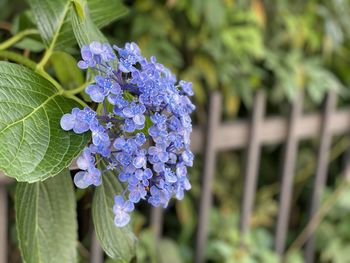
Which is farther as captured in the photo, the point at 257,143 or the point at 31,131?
the point at 257,143

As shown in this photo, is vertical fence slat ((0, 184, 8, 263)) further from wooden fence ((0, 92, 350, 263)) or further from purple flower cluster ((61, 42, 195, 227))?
purple flower cluster ((61, 42, 195, 227))

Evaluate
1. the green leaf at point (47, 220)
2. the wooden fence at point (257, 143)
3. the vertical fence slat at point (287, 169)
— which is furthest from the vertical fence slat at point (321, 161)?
the green leaf at point (47, 220)

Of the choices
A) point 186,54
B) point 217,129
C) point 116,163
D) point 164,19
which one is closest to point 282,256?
point 217,129

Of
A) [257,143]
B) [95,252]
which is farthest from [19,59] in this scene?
[257,143]

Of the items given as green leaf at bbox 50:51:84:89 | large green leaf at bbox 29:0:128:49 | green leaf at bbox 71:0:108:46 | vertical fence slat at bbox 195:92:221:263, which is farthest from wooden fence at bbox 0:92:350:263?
green leaf at bbox 71:0:108:46

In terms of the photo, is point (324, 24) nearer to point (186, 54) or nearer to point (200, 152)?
point (186, 54)

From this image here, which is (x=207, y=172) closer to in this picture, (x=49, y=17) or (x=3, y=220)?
(x=3, y=220)
